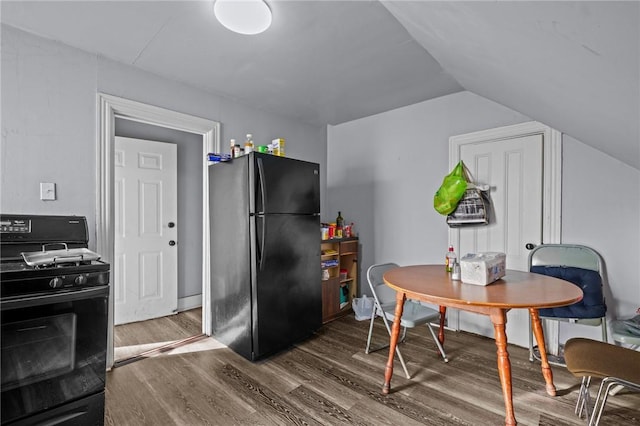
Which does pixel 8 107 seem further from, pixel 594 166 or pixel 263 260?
pixel 594 166

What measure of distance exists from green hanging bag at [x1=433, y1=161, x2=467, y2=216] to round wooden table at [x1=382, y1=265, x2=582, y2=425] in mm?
877

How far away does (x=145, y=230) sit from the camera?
11.1 ft

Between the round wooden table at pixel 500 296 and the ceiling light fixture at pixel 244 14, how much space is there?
1792 millimetres

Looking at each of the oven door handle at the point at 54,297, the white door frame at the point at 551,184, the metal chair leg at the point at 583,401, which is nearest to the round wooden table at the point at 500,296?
the metal chair leg at the point at 583,401

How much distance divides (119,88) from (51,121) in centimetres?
54

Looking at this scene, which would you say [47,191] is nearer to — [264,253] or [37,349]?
[37,349]

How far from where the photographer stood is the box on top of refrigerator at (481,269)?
5.78ft

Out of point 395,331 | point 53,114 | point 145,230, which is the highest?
Answer: point 53,114

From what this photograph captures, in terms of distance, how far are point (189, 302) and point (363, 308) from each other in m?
2.23

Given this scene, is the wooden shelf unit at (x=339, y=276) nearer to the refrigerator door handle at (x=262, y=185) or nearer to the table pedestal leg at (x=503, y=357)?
the refrigerator door handle at (x=262, y=185)

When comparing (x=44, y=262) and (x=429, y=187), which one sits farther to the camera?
(x=429, y=187)

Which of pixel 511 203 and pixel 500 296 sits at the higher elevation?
pixel 511 203

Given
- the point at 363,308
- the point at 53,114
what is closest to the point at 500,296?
the point at 363,308

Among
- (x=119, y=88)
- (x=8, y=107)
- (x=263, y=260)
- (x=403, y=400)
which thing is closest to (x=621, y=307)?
(x=403, y=400)
